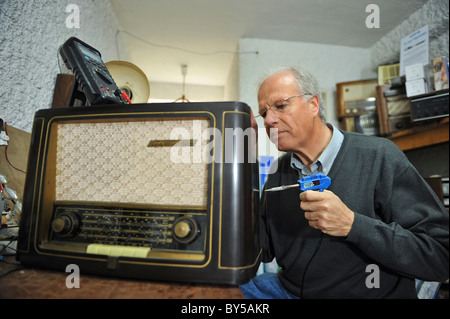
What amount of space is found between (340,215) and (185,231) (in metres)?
0.36

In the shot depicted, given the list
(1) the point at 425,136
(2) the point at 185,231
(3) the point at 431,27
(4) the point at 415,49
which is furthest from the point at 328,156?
(3) the point at 431,27

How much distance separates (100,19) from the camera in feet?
5.48

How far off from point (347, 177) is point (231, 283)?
578mm

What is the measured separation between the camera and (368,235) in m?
0.61

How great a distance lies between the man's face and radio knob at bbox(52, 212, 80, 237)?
0.72 m

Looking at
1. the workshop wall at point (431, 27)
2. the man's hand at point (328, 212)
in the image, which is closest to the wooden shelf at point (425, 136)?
the workshop wall at point (431, 27)

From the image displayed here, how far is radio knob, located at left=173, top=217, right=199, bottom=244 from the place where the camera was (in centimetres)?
46


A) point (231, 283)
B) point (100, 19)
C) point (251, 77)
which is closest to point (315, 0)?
point (251, 77)

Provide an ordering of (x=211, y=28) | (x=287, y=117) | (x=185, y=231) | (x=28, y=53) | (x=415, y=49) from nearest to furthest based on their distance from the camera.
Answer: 1. (x=185, y=231)
2. (x=28, y=53)
3. (x=287, y=117)
4. (x=415, y=49)
5. (x=211, y=28)

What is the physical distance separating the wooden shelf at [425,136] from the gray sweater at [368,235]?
938 mm

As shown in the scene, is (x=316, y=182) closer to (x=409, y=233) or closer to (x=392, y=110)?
(x=409, y=233)
